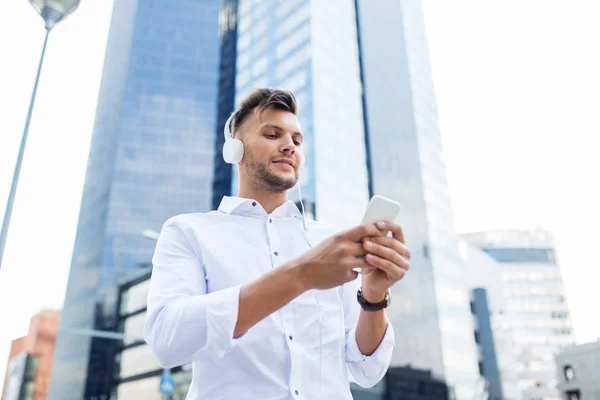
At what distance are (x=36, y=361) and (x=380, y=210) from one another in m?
86.2

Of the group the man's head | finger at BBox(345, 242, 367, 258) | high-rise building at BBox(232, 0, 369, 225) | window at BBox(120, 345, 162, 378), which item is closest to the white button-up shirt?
the man's head

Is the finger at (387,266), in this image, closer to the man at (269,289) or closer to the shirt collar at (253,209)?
the man at (269,289)

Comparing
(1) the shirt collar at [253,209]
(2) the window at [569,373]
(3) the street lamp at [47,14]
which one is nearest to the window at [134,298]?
(2) the window at [569,373]

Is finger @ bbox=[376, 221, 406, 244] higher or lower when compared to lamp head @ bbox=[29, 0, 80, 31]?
lower

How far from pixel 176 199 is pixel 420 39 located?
42816 mm

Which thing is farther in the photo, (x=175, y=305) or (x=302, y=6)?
(x=302, y=6)

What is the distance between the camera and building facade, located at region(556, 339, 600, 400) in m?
43.2

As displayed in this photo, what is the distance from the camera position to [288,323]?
1.48 meters

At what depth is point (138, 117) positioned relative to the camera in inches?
2466

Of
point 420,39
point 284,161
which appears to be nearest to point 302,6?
point 420,39

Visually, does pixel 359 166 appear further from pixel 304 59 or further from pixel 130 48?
pixel 130 48

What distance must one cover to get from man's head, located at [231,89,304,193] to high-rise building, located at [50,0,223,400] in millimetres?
56311

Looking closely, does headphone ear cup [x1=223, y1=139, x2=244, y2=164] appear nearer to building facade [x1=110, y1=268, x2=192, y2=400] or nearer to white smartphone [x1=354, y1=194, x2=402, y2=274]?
white smartphone [x1=354, y1=194, x2=402, y2=274]

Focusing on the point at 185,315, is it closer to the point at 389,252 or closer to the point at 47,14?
the point at 389,252
